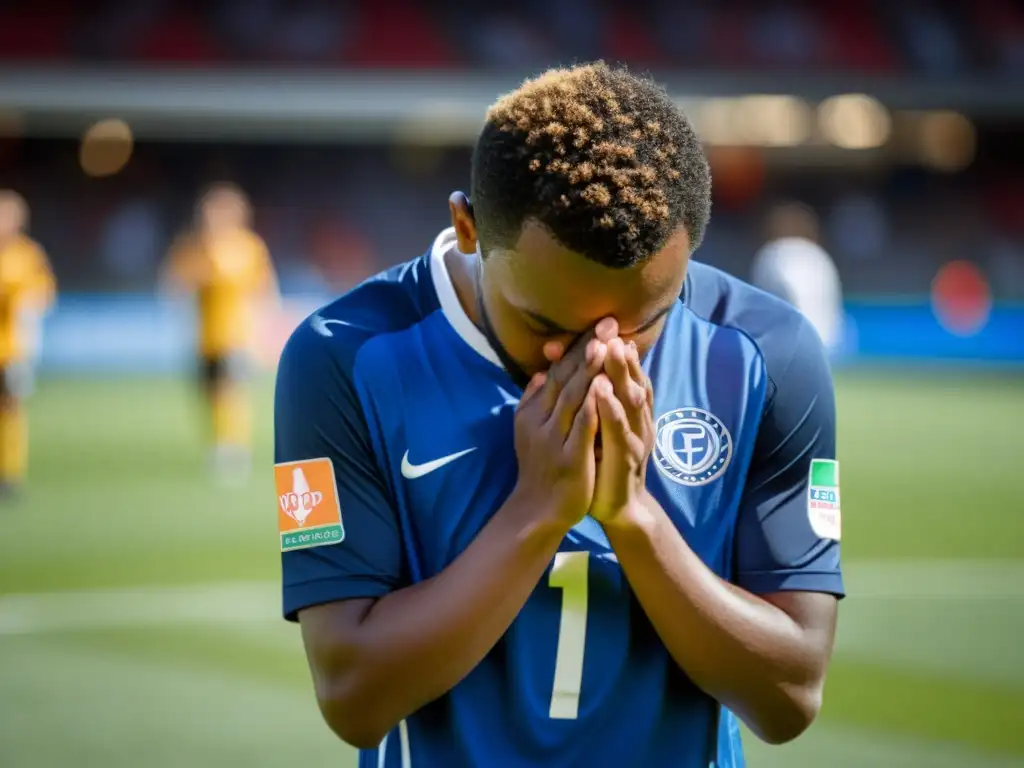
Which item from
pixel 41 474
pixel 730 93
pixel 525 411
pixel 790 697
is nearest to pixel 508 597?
pixel 525 411

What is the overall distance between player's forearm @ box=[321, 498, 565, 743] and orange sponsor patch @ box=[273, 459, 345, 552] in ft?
0.46

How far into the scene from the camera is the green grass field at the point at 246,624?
17.4ft

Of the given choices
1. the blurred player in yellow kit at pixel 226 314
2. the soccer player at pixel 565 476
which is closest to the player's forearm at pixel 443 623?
the soccer player at pixel 565 476

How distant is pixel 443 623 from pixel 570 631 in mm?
207

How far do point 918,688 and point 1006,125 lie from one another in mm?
27731

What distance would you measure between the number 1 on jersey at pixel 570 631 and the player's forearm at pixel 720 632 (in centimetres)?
10

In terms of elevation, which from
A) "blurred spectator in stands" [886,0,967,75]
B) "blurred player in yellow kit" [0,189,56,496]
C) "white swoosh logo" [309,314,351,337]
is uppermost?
"blurred spectator in stands" [886,0,967,75]

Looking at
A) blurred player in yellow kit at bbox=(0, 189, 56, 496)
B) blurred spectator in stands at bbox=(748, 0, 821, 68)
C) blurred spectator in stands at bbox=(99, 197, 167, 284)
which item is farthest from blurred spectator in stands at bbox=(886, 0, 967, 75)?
blurred player in yellow kit at bbox=(0, 189, 56, 496)

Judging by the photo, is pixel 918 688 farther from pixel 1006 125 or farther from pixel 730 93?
pixel 1006 125

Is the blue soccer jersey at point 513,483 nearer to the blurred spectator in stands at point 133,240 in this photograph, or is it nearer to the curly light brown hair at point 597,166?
the curly light brown hair at point 597,166

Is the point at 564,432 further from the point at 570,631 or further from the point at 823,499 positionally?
the point at 823,499

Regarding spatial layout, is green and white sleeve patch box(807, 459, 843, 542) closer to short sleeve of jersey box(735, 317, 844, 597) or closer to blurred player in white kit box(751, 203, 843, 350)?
short sleeve of jersey box(735, 317, 844, 597)

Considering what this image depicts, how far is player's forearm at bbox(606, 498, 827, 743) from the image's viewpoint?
6.00ft

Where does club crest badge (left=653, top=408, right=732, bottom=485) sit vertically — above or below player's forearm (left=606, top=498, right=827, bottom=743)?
above
